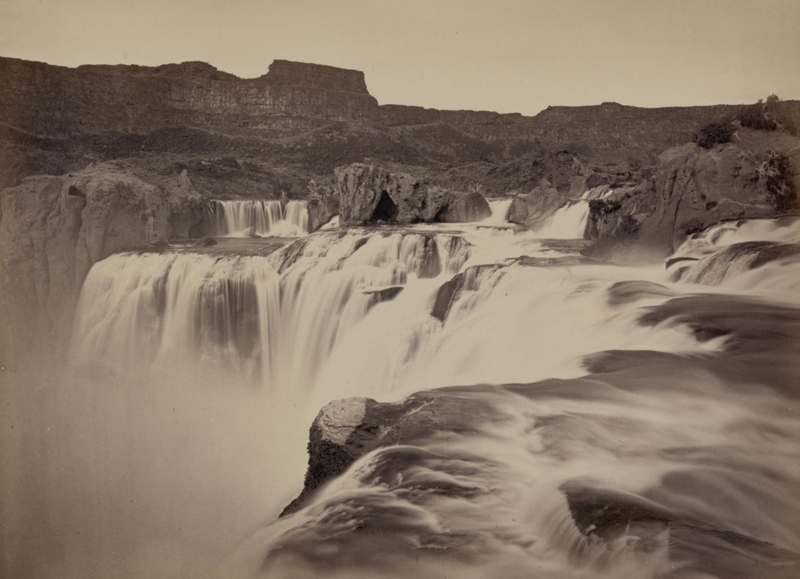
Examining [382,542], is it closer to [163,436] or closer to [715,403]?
[715,403]

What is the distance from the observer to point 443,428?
524 centimetres

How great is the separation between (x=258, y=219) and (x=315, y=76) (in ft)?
10.1

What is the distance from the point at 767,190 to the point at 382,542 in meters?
5.83

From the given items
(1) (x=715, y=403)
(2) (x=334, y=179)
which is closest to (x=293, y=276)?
(2) (x=334, y=179)

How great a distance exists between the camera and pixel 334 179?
1055cm

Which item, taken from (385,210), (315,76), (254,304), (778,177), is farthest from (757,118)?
(254,304)

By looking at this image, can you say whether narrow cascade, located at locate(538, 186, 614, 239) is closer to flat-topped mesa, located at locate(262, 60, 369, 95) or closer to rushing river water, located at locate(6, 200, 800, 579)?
rushing river water, located at locate(6, 200, 800, 579)

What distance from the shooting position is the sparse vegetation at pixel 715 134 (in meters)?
8.27

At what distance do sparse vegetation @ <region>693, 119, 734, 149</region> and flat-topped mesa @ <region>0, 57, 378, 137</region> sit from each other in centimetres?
382

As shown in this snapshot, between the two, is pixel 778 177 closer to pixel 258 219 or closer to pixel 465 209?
pixel 465 209

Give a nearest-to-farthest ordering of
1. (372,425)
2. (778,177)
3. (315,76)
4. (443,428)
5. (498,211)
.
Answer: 1. (443,428)
2. (372,425)
3. (778,177)
4. (315,76)
5. (498,211)

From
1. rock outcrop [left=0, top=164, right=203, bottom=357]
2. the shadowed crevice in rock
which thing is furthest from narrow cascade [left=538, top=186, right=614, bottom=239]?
rock outcrop [left=0, top=164, right=203, bottom=357]

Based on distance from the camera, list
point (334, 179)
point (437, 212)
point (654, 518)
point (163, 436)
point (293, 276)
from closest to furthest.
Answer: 1. point (654, 518)
2. point (163, 436)
3. point (293, 276)
4. point (334, 179)
5. point (437, 212)

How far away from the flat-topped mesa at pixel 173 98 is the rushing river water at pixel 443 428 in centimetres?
181
